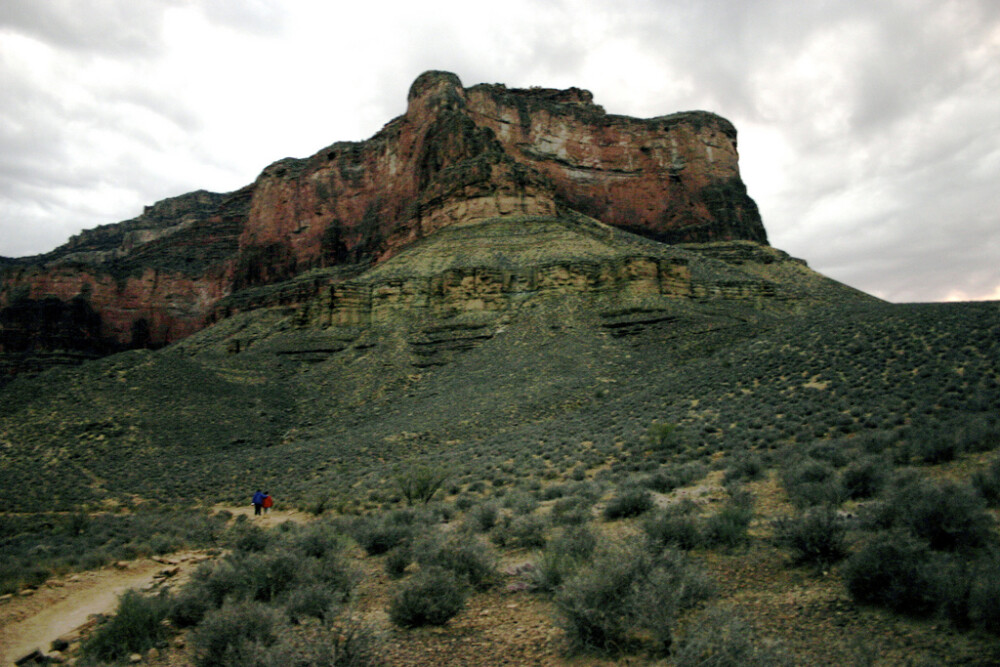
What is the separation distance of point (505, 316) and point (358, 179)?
54.1m

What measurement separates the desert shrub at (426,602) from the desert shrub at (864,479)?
20.8 ft

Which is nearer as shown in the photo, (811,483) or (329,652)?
(329,652)

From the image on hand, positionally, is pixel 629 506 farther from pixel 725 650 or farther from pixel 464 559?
pixel 725 650

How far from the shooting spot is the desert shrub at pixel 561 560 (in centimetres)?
649

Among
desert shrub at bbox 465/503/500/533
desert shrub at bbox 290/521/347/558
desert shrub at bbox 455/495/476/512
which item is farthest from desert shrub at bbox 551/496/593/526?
desert shrub at bbox 290/521/347/558

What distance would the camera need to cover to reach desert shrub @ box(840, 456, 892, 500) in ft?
27.5

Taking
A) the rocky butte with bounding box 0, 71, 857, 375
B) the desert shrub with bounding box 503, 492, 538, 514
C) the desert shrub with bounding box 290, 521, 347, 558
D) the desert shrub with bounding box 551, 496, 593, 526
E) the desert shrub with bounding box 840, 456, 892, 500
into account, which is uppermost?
the rocky butte with bounding box 0, 71, 857, 375

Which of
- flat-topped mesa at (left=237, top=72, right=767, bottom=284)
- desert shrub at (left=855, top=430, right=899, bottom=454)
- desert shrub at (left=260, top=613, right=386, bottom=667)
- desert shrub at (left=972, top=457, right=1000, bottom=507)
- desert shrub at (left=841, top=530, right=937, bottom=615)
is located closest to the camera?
desert shrub at (left=260, top=613, right=386, bottom=667)

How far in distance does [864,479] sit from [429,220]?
49333mm

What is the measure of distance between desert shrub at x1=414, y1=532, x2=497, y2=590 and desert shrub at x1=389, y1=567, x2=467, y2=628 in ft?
2.18

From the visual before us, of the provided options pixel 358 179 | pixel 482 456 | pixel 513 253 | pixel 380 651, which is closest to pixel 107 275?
pixel 358 179

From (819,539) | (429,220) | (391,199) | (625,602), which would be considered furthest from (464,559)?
(391,199)

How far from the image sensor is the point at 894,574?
4.87 m

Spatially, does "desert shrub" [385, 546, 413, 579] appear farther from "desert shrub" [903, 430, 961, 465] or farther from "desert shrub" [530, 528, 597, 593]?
"desert shrub" [903, 430, 961, 465]
